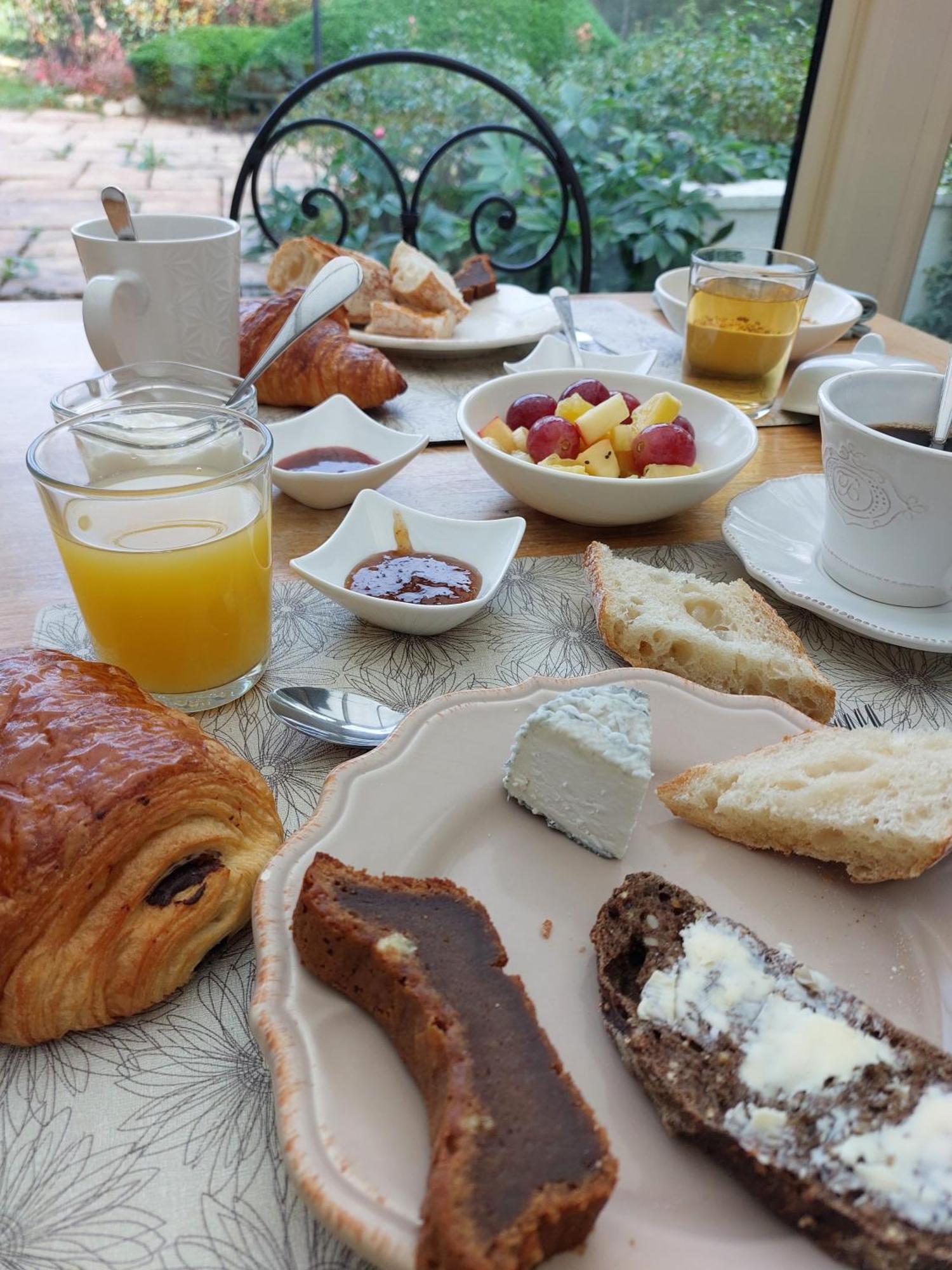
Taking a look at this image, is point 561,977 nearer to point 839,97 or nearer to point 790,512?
point 790,512

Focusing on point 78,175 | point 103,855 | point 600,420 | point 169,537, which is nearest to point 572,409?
point 600,420

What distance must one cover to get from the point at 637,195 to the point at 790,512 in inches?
125

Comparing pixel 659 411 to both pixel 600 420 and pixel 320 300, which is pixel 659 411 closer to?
pixel 600 420

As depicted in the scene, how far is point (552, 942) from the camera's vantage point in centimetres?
86

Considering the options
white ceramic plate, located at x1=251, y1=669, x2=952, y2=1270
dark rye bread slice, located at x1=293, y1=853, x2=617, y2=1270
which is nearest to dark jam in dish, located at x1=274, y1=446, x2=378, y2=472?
white ceramic plate, located at x1=251, y1=669, x2=952, y2=1270

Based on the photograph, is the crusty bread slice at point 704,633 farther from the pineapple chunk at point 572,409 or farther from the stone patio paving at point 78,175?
the stone patio paving at point 78,175

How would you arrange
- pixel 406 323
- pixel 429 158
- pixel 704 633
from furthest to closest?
pixel 429 158 < pixel 406 323 < pixel 704 633

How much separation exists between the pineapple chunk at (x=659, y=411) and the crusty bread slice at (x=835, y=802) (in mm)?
816

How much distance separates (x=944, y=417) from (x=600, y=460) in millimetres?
565

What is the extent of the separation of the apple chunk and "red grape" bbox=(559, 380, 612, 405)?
18 cm

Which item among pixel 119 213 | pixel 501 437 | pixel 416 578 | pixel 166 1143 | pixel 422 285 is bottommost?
pixel 166 1143

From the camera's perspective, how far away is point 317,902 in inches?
30.1

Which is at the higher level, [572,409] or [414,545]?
[572,409]

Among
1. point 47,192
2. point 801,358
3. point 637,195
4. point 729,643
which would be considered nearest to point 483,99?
point 637,195
